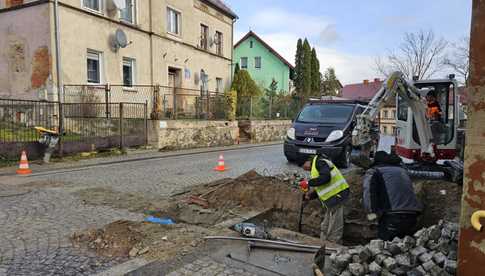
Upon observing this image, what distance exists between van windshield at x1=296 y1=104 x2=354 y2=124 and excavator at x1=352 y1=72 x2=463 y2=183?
1.54 metres

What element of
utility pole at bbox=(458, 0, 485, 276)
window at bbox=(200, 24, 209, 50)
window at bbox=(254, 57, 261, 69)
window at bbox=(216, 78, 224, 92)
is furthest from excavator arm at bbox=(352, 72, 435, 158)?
window at bbox=(254, 57, 261, 69)

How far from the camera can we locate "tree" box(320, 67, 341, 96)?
5093 centimetres

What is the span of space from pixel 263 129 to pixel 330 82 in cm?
3337

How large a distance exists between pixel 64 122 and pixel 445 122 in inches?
488

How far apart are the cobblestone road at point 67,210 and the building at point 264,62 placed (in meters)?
32.3

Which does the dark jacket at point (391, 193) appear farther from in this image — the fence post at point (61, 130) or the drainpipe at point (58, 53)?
the drainpipe at point (58, 53)

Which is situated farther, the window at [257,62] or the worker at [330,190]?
the window at [257,62]

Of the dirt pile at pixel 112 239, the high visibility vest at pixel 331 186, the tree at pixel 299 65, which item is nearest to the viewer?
the dirt pile at pixel 112 239

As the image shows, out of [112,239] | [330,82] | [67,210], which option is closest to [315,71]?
[330,82]

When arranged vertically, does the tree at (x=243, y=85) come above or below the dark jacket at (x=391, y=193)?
above

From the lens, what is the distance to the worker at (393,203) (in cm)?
465

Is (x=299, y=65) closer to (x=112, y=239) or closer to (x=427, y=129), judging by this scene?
(x=427, y=129)

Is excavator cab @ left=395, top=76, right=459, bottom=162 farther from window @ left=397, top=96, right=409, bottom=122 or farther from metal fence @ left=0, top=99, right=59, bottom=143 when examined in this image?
metal fence @ left=0, top=99, right=59, bottom=143

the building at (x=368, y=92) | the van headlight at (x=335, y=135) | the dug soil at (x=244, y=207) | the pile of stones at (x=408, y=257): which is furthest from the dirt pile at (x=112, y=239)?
the building at (x=368, y=92)
